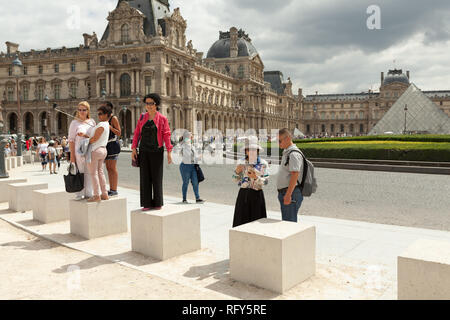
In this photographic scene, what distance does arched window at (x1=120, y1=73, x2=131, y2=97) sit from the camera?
5166 centimetres

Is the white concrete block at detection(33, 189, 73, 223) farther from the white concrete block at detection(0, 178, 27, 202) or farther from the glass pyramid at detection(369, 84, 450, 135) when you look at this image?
the glass pyramid at detection(369, 84, 450, 135)

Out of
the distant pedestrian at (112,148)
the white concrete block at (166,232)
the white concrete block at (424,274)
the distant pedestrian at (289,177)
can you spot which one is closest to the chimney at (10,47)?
the distant pedestrian at (112,148)

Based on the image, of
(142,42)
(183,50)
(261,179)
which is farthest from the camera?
(183,50)

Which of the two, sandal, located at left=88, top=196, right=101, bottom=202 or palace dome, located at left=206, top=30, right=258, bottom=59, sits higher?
palace dome, located at left=206, top=30, right=258, bottom=59

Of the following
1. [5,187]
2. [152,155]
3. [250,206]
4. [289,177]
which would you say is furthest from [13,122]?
[289,177]

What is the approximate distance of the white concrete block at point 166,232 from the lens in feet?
18.4

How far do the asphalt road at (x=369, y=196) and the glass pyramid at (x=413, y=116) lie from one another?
115ft

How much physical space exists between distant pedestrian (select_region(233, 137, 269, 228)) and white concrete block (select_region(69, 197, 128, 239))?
101 inches

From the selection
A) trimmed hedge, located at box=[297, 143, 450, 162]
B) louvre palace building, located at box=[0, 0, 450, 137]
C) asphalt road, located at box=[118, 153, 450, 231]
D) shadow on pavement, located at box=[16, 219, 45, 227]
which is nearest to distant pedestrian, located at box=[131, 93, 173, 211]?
shadow on pavement, located at box=[16, 219, 45, 227]

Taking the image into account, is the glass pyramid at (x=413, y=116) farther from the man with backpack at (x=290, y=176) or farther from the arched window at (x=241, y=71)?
the man with backpack at (x=290, y=176)

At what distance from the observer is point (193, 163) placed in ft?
35.0

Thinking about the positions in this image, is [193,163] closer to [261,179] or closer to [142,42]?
[261,179]

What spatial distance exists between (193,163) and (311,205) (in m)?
3.32
